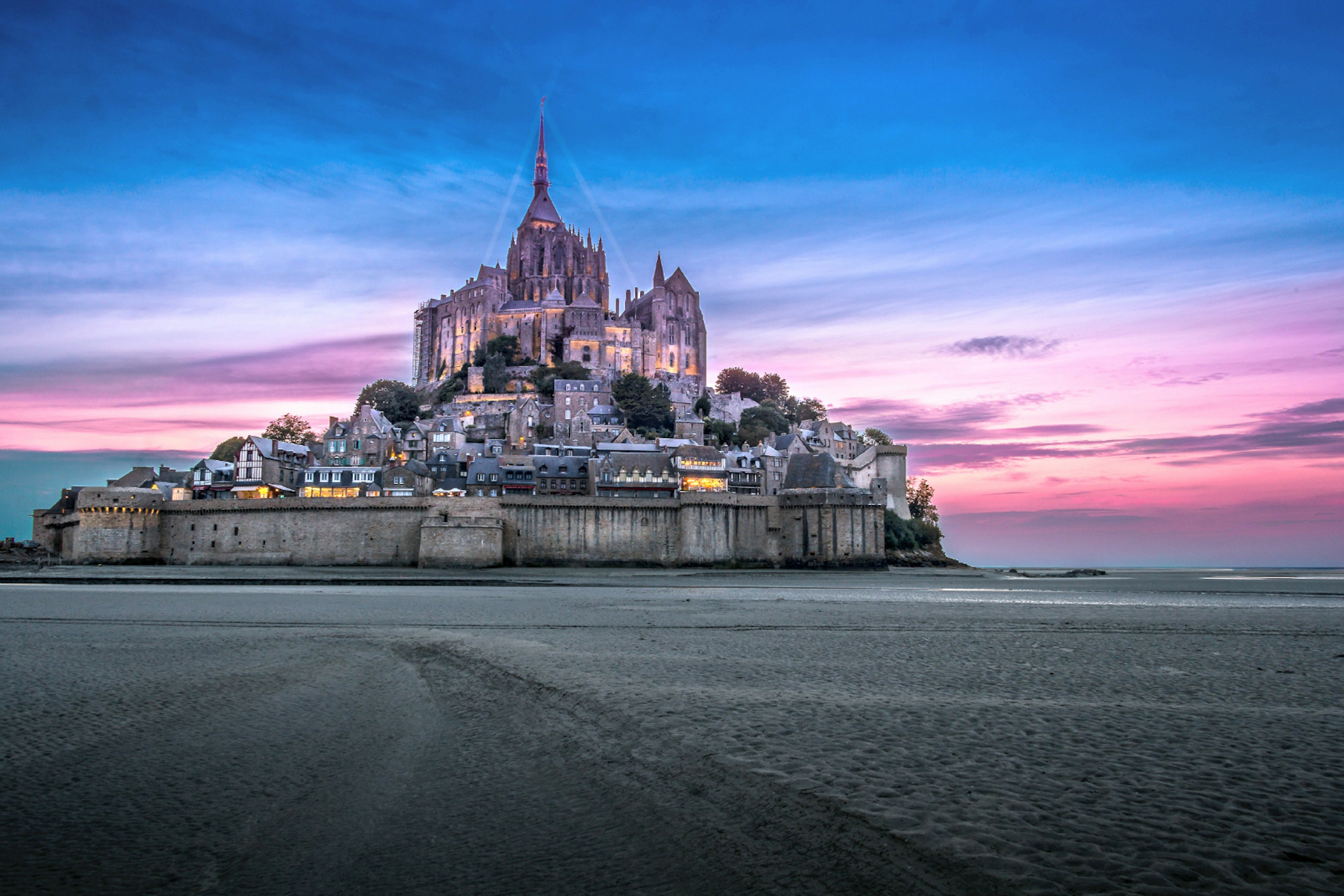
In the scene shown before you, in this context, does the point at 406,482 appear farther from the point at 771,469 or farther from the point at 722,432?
the point at 722,432

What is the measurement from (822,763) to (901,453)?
2978 inches

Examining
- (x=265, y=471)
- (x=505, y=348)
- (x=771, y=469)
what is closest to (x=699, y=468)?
(x=771, y=469)

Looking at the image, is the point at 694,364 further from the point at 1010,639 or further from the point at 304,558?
the point at 1010,639

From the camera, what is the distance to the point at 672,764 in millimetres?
6414

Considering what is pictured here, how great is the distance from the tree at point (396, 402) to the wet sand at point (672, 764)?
8806 cm

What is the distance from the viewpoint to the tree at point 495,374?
105 m

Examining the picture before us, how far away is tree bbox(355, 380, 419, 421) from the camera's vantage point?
100 m

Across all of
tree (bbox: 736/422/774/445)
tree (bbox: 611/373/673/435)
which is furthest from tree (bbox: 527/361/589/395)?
tree (bbox: 736/422/774/445)

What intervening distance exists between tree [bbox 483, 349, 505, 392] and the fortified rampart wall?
52.6m

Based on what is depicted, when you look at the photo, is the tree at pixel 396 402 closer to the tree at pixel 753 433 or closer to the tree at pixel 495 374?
the tree at pixel 495 374

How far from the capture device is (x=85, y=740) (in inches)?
288

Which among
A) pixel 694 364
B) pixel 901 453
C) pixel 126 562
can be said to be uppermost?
pixel 694 364

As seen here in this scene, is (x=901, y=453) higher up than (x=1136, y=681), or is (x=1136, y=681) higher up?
(x=901, y=453)

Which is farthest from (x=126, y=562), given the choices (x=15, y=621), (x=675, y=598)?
(x=675, y=598)
